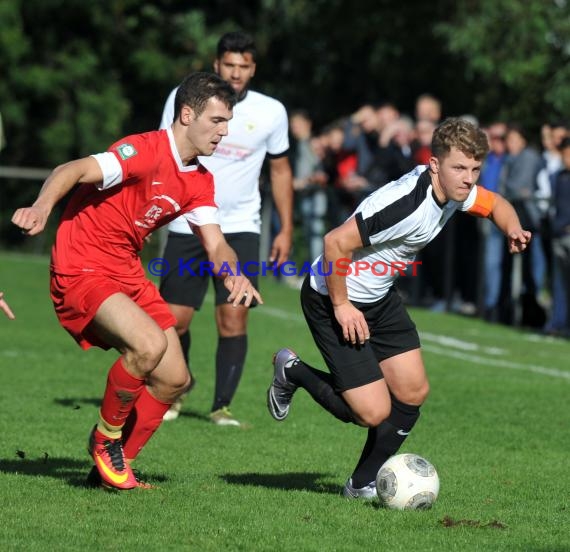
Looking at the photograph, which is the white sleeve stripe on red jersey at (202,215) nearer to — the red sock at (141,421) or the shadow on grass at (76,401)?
the red sock at (141,421)

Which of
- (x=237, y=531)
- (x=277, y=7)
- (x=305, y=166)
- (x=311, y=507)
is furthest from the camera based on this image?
(x=277, y=7)

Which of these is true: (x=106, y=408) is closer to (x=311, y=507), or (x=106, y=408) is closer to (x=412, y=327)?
(x=311, y=507)

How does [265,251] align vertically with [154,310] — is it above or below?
below

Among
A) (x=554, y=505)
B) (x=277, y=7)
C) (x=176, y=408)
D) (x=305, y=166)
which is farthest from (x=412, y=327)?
(x=277, y=7)

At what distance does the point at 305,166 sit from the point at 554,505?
13.7m

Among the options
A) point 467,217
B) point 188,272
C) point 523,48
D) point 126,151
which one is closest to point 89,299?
point 126,151

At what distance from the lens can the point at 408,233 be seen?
22.3 feet

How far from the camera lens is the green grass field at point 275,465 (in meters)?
6.04

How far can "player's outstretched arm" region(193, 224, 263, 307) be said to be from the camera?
680 cm

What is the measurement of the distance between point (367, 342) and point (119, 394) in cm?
128

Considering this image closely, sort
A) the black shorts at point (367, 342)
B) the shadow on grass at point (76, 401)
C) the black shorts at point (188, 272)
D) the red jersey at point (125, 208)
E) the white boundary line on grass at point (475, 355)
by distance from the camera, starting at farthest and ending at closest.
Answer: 1. the white boundary line on grass at point (475, 355)
2. the shadow on grass at point (76, 401)
3. the black shorts at point (188, 272)
4. the black shorts at point (367, 342)
5. the red jersey at point (125, 208)

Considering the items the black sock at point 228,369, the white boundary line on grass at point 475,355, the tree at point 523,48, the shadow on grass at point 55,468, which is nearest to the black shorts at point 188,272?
the black sock at point 228,369

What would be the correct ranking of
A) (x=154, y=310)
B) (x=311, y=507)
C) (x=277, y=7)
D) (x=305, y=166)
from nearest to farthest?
(x=311, y=507) < (x=154, y=310) < (x=305, y=166) < (x=277, y=7)

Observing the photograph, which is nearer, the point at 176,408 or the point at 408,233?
the point at 408,233
